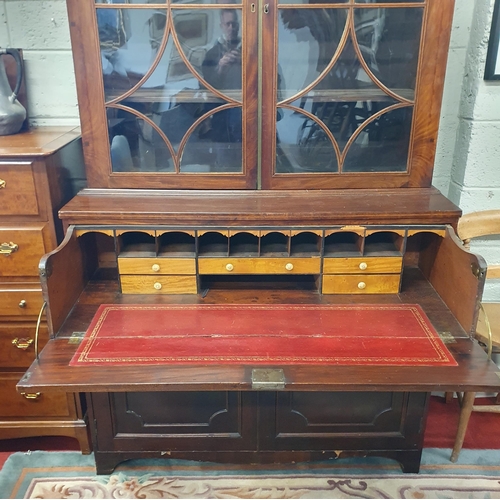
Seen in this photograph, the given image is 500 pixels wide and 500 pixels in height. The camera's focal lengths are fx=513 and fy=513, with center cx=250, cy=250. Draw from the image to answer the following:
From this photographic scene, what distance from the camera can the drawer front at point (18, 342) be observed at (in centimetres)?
175

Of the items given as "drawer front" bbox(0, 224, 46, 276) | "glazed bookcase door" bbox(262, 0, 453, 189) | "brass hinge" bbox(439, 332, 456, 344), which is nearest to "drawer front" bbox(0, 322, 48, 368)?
"drawer front" bbox(0, 224, 46, 276)

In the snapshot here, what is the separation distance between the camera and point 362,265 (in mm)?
1667

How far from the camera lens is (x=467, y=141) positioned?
191cm

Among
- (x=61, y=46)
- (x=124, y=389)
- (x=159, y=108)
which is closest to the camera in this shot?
(x=124, y=389)

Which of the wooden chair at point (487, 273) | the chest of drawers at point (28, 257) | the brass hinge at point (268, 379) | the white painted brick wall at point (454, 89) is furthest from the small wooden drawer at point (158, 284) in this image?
the wooden chair at point (487, 273)

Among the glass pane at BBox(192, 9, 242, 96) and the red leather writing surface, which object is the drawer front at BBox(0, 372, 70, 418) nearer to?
the red leather writing surface

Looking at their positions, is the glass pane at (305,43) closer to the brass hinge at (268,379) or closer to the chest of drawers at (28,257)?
the chest of drawers at (28,257)

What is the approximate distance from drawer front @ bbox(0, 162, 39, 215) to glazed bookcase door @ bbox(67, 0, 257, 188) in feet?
0.72

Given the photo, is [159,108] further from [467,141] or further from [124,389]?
[467,141]

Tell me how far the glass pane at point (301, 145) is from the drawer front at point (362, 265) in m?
0.32

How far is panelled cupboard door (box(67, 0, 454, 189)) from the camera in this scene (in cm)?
158

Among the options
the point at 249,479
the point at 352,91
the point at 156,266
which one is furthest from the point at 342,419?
the point at 352,91

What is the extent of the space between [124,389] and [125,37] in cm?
106

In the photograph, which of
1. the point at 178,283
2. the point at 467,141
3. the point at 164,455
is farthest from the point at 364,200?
the point at 164,455
